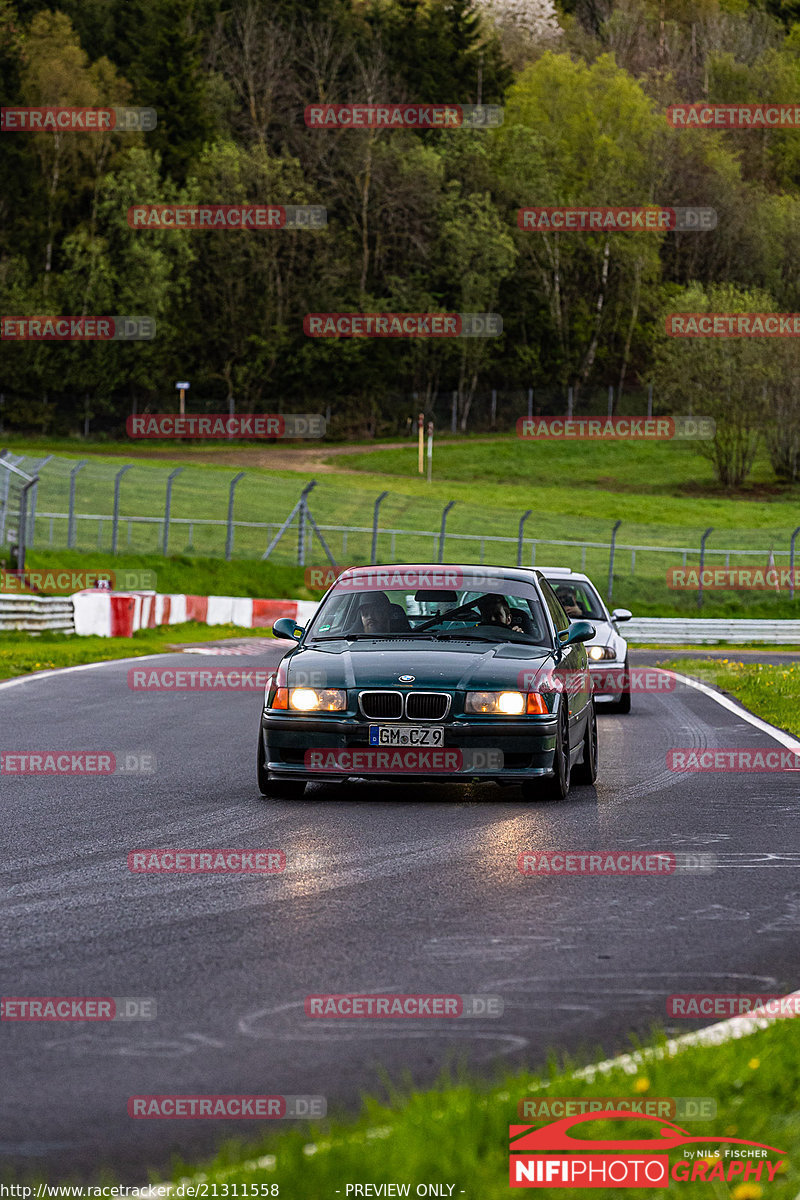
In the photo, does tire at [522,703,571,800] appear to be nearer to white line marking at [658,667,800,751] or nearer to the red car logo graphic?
white line marking at [658,667,800,751]

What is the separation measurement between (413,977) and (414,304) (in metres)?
82.5

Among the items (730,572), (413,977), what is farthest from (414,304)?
(413,977)

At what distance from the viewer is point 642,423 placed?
9012 centimetres

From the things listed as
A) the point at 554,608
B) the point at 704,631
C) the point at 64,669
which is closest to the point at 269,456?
the point at 704,631

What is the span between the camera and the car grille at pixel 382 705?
9.81m

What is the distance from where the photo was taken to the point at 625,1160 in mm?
A: 3613

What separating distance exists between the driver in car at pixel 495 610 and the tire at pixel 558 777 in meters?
1.06

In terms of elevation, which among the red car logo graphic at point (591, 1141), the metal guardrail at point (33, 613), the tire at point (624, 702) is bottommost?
the metal guardrail at point (33, 613)

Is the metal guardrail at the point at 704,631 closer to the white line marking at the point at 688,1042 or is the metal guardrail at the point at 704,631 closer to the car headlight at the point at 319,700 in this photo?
the car headlight at the point at 319,700

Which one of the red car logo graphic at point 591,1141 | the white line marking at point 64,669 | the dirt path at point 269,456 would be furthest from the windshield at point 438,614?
the dirt path at point 269,456

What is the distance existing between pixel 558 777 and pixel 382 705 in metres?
1.18

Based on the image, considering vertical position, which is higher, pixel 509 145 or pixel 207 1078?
pixel 509 145

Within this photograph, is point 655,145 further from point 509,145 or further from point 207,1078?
point 207,1078

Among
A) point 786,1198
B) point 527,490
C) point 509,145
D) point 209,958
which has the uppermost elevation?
point 509,145
